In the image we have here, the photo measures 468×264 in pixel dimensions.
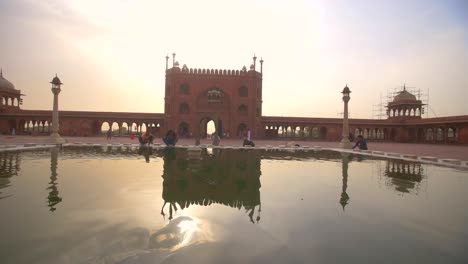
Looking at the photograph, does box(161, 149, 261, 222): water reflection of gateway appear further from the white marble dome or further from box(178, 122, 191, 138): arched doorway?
the white marble dome

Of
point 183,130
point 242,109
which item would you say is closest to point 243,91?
point 242,109

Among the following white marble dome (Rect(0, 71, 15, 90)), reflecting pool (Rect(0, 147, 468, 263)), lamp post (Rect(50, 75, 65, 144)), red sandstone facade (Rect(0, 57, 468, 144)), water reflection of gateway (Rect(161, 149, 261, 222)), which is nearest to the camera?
reflecting pool (Rect(0, 147, 468, 263))

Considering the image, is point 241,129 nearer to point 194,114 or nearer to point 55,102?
point 194,114

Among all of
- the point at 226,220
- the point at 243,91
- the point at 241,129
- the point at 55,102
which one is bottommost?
the point at 226,220

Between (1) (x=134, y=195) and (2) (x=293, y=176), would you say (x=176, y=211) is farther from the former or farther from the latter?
(2) (x=293, y=176)

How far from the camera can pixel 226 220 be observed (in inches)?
144

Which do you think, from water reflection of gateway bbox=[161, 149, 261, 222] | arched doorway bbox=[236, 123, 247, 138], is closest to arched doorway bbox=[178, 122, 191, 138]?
arched doorway bbox=[236, 123, 247, 138]

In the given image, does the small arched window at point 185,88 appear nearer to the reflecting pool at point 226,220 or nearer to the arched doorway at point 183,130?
the arched doorway at point 183,130

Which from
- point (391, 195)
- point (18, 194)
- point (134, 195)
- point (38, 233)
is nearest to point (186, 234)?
point (38, 233)

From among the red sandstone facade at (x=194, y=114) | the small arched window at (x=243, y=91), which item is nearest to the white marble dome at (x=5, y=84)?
the red sandstone facade at (x=194, y=114)

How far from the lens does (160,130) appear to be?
2984 centimetres

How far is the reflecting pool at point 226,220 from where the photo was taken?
270 centimetres

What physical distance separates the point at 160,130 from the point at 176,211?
26.9 meters

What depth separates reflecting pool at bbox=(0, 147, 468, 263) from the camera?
8.87 ft
